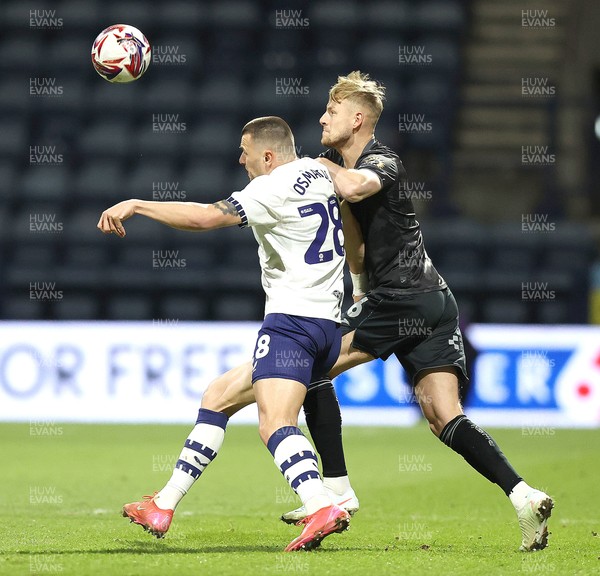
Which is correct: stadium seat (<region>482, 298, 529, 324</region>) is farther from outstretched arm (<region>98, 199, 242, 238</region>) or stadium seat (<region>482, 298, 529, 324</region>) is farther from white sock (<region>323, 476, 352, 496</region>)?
outstretched arm (<region>98, 199, 242, 238</region>)

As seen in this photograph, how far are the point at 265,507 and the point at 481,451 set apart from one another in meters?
2.06

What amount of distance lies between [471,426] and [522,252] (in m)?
9.48

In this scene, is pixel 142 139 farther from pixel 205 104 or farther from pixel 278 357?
pixel 278 357

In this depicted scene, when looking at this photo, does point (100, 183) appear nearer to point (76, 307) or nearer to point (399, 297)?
point (76, 307)

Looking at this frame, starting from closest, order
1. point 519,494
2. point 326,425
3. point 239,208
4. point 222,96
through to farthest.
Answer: point 239,208 < point 519,494 < point 326,425 < point 222,96

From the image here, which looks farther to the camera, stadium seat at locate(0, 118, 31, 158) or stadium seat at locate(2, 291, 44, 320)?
stadium seat at locate(0, 118, 31, 158)

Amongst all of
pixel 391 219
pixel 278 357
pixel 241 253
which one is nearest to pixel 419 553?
pixel 278 357

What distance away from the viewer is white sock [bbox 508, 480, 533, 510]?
16.5ft

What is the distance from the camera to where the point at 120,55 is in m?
6.20

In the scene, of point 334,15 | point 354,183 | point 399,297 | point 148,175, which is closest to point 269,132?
point 354,183

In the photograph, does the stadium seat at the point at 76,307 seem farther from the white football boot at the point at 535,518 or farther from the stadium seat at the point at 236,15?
the white football boot at the point at 535,518

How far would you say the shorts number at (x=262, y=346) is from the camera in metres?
4.93

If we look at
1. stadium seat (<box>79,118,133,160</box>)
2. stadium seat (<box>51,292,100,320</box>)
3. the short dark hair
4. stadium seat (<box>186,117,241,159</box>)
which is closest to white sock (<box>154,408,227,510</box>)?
the short dark hair

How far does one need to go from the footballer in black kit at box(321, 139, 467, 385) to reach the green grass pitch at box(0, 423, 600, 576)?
896 mm
